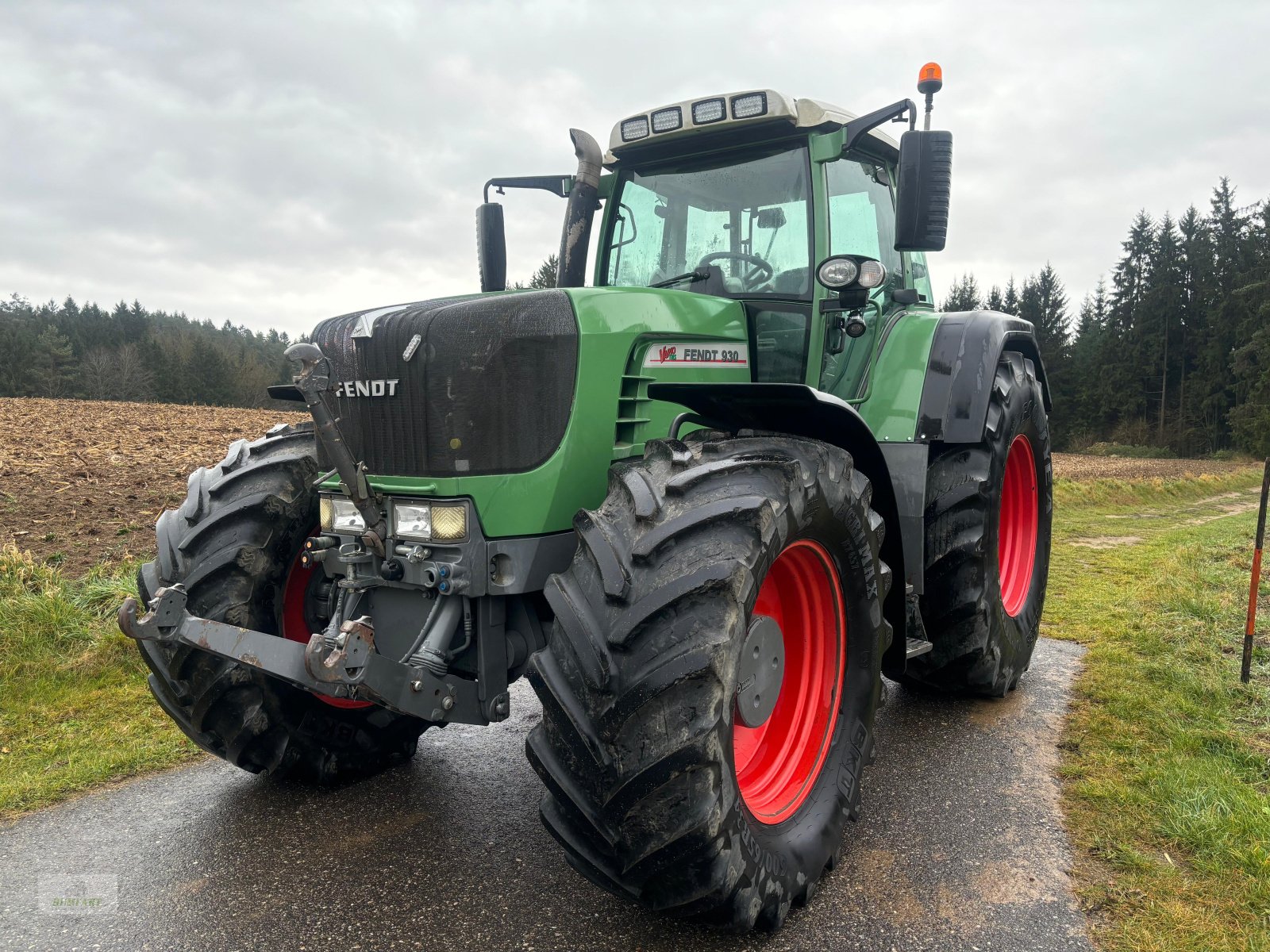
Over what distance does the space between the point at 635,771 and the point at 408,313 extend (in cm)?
156

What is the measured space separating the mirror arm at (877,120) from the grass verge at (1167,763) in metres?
2.57

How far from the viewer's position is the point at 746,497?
231 cm

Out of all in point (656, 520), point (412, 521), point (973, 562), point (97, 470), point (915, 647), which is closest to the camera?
point (656, 520)

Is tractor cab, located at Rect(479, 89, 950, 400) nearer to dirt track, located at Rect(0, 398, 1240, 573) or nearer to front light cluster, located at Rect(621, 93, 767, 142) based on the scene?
front light cluster, located at Rect(621, 93, 767, 142)

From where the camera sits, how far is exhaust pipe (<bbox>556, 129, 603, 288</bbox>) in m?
3.51

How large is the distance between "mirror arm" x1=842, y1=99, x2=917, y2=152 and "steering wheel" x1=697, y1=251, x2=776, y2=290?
0.54 meters

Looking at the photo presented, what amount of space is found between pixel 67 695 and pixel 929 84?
15.6 feet

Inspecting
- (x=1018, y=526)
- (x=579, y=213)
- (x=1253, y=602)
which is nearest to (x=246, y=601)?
(x=579, y=213)

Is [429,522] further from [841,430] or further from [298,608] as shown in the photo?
[841,430]

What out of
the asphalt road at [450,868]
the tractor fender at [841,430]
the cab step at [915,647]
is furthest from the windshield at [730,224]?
the asphalt road at [450,868]

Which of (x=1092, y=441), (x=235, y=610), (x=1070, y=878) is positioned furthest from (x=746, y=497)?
(x=1092, y=441)

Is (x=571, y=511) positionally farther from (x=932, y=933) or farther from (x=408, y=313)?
(x=932, y=933)

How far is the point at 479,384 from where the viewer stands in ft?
8.68

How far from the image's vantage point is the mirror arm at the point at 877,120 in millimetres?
3258
